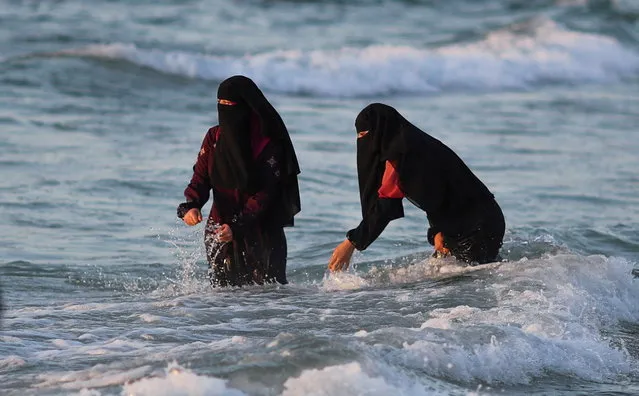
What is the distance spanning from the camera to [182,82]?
20.4 metres

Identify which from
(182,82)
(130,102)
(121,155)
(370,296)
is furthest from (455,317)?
(182,82)

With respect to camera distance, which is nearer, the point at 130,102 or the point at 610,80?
the point at 130,102

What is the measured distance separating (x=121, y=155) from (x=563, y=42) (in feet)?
45.8

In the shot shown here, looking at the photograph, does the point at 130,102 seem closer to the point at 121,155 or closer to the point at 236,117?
the point at 121,155

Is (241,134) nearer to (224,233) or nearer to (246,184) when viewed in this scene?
(246,184)

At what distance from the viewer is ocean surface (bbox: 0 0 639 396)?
6.20 metres

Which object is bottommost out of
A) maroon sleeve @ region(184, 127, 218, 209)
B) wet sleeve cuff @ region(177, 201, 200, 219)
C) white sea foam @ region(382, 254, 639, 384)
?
white sea foam @ region(382, 254, 639, 384)

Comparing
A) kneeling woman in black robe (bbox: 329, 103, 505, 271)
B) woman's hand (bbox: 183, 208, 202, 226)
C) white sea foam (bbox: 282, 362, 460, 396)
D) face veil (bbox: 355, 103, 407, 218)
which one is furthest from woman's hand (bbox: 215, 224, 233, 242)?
white sea foam (bbox: 282, 362, 460, 396)

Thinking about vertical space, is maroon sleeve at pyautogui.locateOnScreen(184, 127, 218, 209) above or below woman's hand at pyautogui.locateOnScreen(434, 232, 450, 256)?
above

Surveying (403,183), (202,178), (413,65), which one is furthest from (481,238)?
(413,65)

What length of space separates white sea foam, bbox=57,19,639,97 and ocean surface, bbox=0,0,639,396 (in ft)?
0.18

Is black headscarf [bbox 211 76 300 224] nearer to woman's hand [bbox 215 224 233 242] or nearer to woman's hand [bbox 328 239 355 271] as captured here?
woman's hand [bbox 215 224 233 242]

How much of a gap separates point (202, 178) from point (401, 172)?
3.76 ft

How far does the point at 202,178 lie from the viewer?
306 inches
